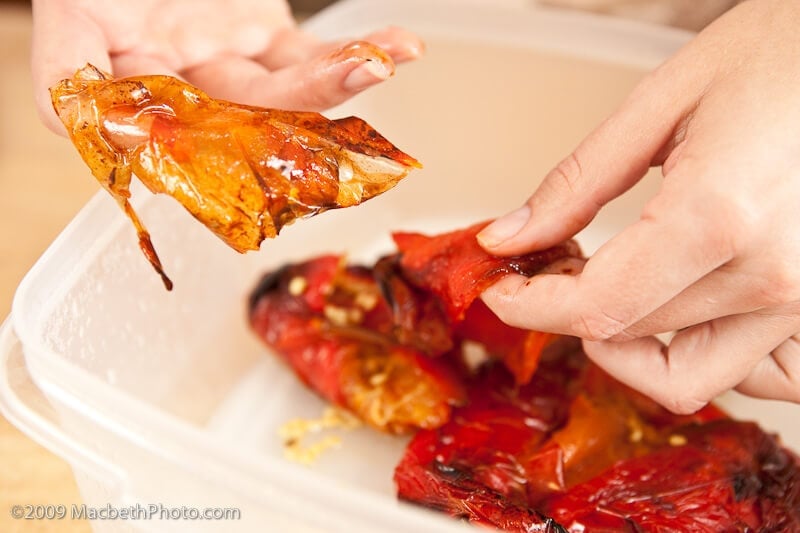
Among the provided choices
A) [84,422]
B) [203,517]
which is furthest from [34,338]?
[203,517]

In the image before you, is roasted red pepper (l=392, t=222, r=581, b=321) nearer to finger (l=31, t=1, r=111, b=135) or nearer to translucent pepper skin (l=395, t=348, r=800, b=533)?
translucent pepper skin (l=395, t=348, r=800, b=533)

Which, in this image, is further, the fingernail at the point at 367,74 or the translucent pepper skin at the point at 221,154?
the fingernail at the point at 367,74

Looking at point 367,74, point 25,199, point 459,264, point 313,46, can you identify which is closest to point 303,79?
point 367,74

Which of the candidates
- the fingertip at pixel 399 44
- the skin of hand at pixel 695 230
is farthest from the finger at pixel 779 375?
the fingertip at pixel 399 44

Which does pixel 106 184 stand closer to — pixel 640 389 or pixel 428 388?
pixel 428 388

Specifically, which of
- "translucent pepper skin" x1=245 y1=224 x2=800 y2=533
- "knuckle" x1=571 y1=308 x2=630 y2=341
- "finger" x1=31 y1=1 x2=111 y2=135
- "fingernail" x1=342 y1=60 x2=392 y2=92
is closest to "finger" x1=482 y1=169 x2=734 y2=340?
"knuckle" x1=571 y1=308 x2=630 y2=341

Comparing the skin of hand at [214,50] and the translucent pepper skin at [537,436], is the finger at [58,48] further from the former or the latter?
the translucent pepper skin at [537,436]

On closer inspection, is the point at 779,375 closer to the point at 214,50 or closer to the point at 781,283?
the point at 781,283
